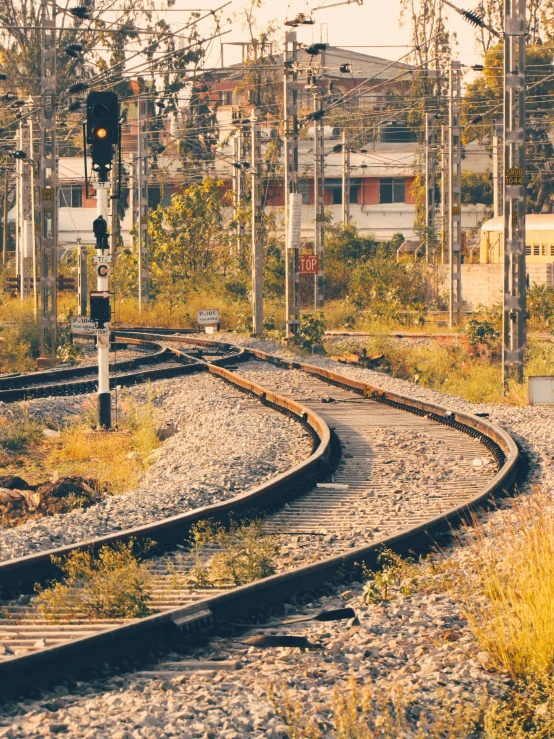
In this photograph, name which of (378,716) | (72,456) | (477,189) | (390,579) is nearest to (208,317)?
(72,456)

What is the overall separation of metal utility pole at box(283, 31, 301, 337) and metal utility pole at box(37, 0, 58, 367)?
17.4ft

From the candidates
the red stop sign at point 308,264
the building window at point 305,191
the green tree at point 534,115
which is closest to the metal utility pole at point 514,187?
the red stop sign at point 308,264

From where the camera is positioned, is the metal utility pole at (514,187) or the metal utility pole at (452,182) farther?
the metal utility pole at (452,182)

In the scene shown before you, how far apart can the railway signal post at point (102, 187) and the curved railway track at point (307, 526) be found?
283 centimetres

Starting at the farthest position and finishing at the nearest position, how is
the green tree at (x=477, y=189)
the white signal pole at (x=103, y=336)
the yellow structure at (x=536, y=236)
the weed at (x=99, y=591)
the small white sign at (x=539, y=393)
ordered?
the green tree at (x=477, y=189) → the yellow structure at (x=536, y=236) → the small white sign at (x=539, y=393) → the white signal pole at (x=103, y=336) → the weed at (x=99, y=591)

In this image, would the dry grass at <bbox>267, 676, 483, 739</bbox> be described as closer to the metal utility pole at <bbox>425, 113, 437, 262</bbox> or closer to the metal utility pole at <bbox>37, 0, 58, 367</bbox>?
the metal utility pole at <bbox>37, 0, 58, 367</bbox>

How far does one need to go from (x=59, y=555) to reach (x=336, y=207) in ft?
233

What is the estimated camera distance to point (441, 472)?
1287 cm

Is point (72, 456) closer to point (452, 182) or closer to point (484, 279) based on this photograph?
point (452, 182)

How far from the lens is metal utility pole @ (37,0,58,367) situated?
80.9 feet

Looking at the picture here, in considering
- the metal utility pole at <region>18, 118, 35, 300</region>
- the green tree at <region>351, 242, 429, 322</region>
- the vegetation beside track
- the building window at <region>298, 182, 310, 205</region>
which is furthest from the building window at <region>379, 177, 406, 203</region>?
the vegetation beside track

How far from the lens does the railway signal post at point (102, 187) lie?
16344 millimetres

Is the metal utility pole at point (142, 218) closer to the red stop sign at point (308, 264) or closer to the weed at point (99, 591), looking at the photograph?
the red stop sign at point (308, 264)

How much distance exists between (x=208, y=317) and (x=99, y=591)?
28.5m
